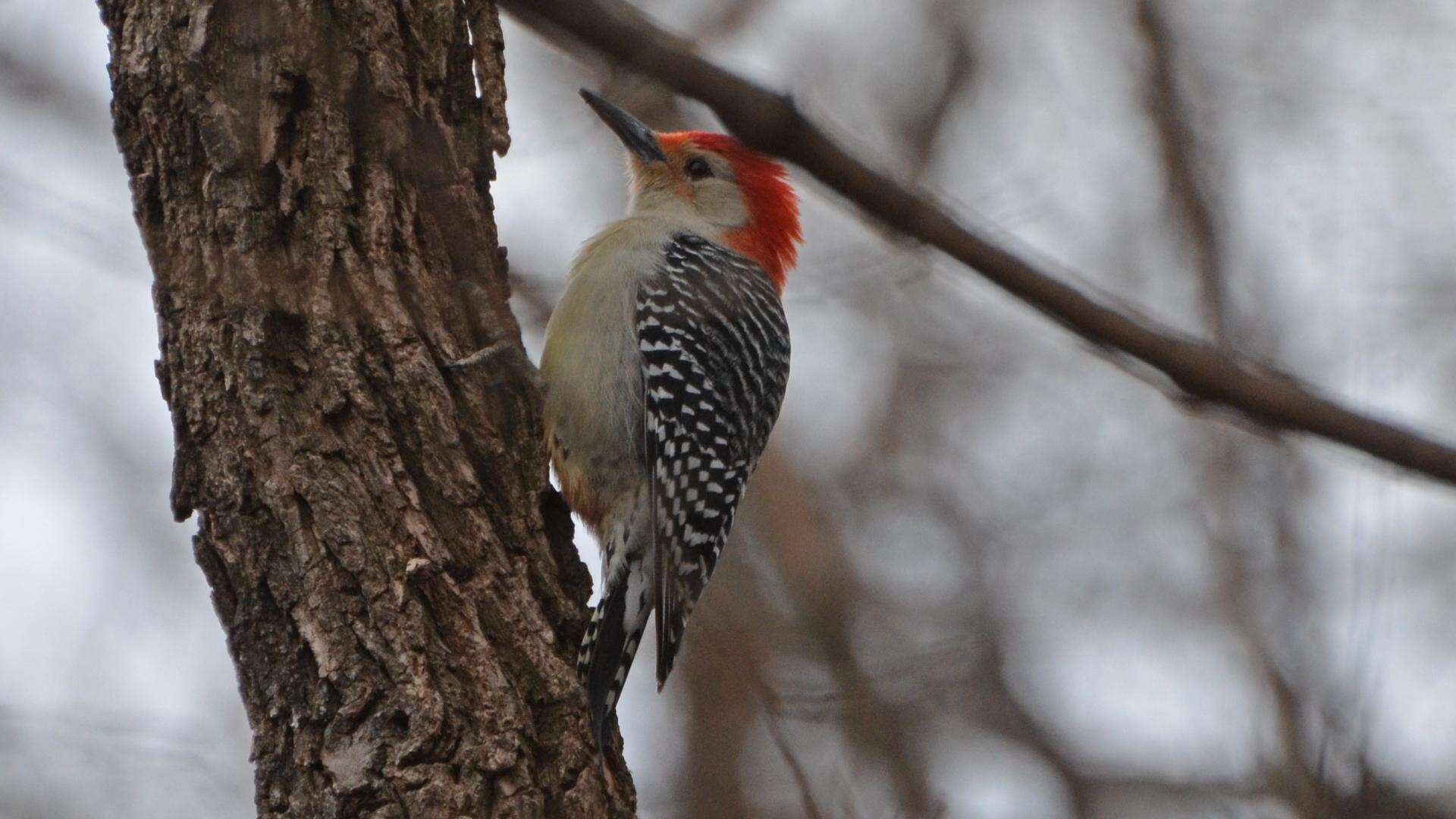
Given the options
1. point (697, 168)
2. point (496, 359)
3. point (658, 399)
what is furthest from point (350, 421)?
point (697, 168)

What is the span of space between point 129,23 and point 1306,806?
401 cm

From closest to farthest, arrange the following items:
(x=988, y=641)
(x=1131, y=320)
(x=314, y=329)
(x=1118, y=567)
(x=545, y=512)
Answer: (x=1131, y=320)
(x=314, y=329)
(x=545, y=512)
(x=988, y=641)
(x=1118, y=567)

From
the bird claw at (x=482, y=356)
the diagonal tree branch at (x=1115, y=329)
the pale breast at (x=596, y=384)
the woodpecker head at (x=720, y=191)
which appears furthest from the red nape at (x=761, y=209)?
the diagonal tree branch at (x=1115, y=329)

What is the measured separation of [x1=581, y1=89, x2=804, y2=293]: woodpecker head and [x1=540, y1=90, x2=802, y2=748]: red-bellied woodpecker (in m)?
0.28

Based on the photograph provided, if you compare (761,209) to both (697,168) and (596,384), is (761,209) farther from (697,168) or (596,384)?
(596,384)

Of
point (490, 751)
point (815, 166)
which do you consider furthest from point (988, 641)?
point (815, 166)

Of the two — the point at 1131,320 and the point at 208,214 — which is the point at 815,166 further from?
the point at 208,214

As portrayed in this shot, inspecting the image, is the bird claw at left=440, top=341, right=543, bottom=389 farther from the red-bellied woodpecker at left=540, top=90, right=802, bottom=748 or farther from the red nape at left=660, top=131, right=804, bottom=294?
the red nape at left=660, top=131, right=804, bottom=294

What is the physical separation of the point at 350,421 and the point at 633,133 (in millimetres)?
3109

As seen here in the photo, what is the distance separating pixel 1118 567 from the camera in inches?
371

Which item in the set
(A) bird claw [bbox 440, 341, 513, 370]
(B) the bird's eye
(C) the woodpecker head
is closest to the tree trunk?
(A) bird claw [bbox 440, 341, 513, 370]

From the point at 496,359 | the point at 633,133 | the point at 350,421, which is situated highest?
the point at 350,421

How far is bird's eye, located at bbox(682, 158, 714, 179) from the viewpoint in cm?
627

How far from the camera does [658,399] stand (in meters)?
4.94
